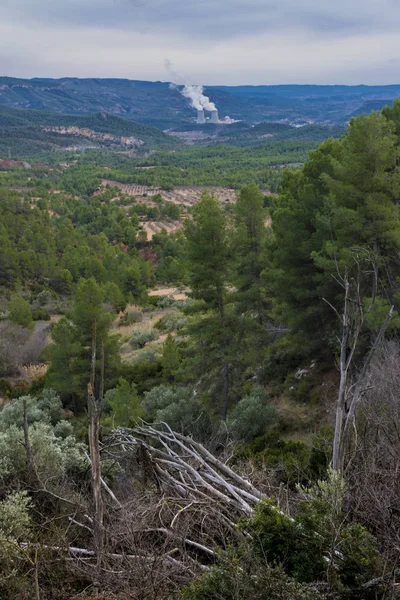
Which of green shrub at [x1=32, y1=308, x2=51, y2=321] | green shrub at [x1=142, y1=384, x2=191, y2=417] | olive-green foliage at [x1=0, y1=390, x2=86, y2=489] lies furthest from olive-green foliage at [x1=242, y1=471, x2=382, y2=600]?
green shrub at [x1=32, y1=308, x2=51, y2=321]

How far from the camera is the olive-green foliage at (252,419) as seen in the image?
11.5 metres

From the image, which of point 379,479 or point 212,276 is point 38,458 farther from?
point 212,276

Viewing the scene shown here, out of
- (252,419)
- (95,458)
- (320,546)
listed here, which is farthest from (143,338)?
(320,546)

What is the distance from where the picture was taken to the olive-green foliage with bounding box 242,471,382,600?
10.4ft

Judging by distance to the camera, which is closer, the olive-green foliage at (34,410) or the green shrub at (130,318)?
the olive-green foliage at (34,410)

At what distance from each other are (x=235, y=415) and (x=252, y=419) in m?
0.52

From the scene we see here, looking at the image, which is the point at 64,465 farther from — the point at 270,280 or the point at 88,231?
the point at 88,231

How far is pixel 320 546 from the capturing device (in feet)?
10.8

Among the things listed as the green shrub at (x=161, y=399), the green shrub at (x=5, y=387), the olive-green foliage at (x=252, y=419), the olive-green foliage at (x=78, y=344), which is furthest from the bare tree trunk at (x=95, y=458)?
the green shrub at (x=5, y=387)

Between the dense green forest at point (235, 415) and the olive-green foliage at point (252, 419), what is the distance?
0.06 m

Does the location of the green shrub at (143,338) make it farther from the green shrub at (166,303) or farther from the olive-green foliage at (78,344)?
the green shrub at (166,303)

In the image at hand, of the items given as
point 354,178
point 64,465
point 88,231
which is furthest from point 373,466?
point 88,231

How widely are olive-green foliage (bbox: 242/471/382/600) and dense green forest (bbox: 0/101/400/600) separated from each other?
15mm

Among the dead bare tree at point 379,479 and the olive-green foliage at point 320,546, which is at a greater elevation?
the olive-green foliage at point 320,546
